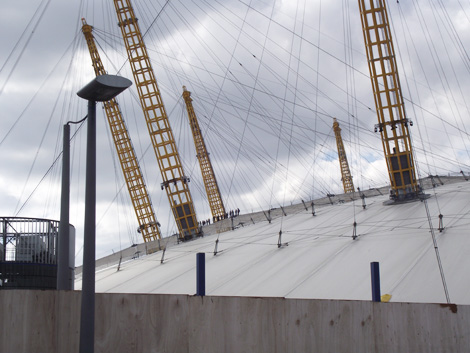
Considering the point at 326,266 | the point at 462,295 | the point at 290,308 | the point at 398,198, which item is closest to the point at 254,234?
the point at 398,198

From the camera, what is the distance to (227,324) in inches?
466

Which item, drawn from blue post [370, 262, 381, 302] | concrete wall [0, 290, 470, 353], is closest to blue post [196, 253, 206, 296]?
concrete wall [0, 290, 470, 353]

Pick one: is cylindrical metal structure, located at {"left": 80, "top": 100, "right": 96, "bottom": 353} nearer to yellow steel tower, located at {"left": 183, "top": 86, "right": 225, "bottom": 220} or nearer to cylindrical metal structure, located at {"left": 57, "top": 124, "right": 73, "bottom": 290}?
cylindrical metal structure, located at {"left": 57, "top": 124, "right": 73, "bottom": 290}

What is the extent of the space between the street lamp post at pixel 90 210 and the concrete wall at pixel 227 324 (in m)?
1.25

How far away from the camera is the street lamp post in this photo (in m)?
11.1

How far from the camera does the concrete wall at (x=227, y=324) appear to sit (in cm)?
1073

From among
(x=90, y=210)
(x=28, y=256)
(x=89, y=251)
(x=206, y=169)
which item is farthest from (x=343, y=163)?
(x=89, y=251)

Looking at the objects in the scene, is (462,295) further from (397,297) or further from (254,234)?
(254,234)

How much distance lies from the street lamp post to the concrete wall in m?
1.25

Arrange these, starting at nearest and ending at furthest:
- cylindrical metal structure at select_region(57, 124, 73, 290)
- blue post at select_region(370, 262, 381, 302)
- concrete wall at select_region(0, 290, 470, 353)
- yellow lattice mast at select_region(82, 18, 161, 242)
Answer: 1. concrete wall at select_region(0, 290, 470, 353)
2. blue post at select_region(370, 262, 381, 302)
3. cylindrical metal structure at select_region(57, 124, 73, 290)
4. yellow lattice mast at select_region(82, 18, 161, 242)

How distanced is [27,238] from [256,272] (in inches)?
378

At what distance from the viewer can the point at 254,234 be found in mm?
35312

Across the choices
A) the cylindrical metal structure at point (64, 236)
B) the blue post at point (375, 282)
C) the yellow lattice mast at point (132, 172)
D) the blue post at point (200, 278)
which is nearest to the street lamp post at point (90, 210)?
the blue post at point (200, 278)

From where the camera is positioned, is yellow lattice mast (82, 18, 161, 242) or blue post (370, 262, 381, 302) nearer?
blue post (370, 262, 381, 302)
